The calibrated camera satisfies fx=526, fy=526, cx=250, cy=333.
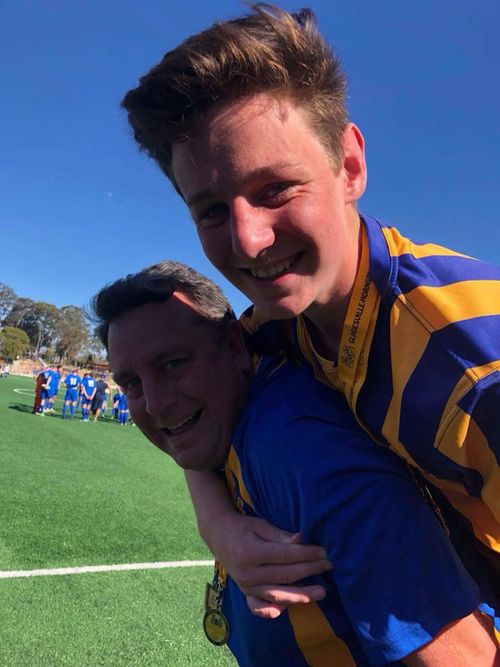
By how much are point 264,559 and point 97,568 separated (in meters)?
5.01

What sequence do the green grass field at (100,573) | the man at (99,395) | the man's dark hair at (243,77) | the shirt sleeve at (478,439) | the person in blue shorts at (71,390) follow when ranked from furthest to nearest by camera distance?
1. the person in blue shorts at (71,390)
2. the man at (99,395)
3. the green grass field at (100,573)
4. the man's dark hair at (243,77)
5. the shirt sleeve at (478,439)

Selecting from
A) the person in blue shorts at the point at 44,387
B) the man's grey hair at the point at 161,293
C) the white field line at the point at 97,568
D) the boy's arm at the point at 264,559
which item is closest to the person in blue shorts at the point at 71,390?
the person in blue shorts at the point at 44,387

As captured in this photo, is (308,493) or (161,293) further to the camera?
(161,293)

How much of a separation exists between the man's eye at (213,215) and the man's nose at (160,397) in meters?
0.72

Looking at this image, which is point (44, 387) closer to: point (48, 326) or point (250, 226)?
point (250, 226)

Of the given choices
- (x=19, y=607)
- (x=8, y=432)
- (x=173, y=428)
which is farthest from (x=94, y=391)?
(x=173, y=428)

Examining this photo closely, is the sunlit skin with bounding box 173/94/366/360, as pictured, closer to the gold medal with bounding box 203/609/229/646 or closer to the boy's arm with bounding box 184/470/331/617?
the boy's arm with bounding box 184/470/331/617

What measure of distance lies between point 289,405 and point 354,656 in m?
0.67

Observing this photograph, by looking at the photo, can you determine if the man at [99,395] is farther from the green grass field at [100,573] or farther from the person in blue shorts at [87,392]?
the green grass field at [100,573]

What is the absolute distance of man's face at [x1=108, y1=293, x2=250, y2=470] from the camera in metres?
1.98

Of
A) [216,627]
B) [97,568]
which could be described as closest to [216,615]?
[216,627]

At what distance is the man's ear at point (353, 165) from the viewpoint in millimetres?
1652

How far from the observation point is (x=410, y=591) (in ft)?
3.83

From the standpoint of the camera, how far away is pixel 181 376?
79.0 inches
